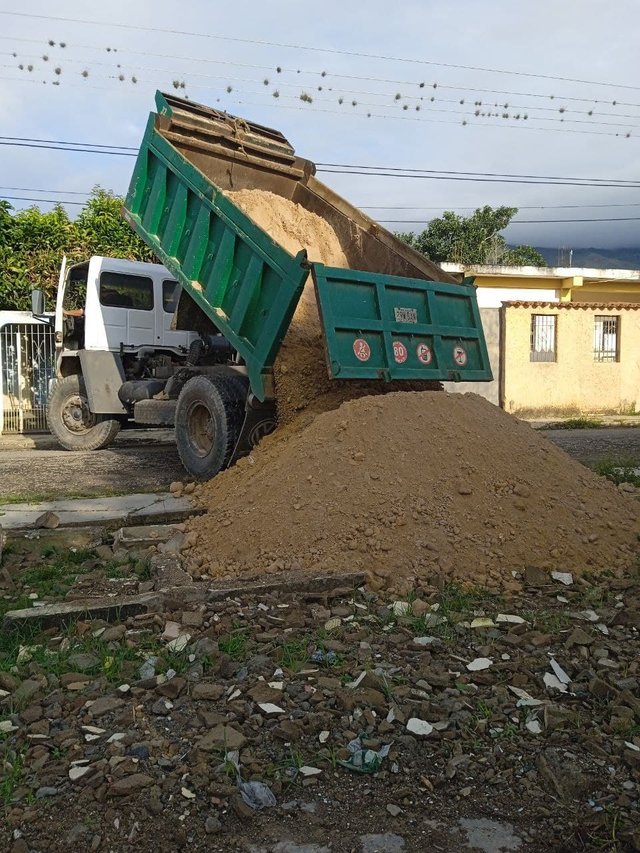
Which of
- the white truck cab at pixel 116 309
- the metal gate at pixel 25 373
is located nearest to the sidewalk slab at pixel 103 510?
the white truck cab at pixel 116 309

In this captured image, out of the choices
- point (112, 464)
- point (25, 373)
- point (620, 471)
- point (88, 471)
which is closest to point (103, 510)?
point (88, 471)

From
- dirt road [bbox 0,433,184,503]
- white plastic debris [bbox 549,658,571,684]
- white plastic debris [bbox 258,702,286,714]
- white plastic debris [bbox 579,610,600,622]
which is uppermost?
dirt road [bbox 0,433,184,503]

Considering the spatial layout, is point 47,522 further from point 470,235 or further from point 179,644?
point 470,235

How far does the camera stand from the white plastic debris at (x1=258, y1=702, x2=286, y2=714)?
3117 mm

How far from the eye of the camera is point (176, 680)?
131 inches

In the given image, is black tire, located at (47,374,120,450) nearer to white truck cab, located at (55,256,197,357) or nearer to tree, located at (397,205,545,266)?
white truck cab, located at (55,256,197,357)

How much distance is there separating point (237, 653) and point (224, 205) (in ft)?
16.7

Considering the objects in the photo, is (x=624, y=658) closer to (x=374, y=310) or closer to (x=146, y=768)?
(x=146, y=768)

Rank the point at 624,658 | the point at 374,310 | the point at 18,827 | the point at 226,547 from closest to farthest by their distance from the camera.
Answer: the point at 18,827, the point at 624,658, the point at 226,547, the point at 374,310

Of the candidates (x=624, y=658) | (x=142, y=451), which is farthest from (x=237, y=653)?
(x=142, y=451)

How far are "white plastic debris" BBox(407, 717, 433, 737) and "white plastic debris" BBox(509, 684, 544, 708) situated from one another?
41 centimetres

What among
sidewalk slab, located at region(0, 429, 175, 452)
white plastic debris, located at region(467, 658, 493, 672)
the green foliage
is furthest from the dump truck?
the green foliage

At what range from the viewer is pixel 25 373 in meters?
15.5

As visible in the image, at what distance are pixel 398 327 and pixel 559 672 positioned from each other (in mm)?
4301
